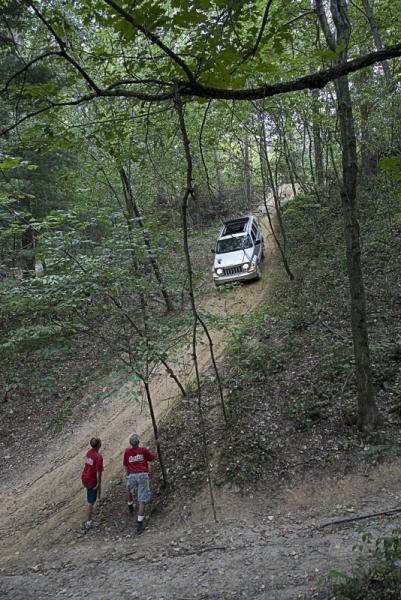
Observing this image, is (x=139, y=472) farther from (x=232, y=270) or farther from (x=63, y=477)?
(x=232, y=270)

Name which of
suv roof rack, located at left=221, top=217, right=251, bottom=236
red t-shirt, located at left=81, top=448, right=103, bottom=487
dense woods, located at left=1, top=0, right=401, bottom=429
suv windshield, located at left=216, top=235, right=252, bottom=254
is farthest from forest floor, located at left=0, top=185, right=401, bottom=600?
suv roof rack, located at left=221, top=217, right=251, bottom=236

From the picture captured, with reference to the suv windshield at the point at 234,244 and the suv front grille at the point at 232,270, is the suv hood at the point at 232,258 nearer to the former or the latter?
the suv front grille at the point at 232,270

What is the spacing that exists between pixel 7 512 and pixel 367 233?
13911 millimetres

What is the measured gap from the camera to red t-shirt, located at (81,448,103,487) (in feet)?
27.8

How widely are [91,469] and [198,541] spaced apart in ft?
8.58

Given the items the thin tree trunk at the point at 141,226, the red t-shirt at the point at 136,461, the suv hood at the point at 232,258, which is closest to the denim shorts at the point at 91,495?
the red t-shirt at the point at 136,461

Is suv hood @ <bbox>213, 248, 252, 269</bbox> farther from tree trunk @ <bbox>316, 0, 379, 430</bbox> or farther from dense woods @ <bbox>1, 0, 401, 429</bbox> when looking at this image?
tree trunk @ <bbox>316, 0, 379, 430</bbox>

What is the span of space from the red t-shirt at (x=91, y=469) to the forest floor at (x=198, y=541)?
2.97 ft

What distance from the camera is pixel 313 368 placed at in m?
9.96

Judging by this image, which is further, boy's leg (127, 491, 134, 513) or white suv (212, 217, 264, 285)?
white suv (212, 217, 264, 285)

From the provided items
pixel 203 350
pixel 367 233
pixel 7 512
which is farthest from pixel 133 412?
pixel 367 233

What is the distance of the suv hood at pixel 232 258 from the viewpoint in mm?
16125

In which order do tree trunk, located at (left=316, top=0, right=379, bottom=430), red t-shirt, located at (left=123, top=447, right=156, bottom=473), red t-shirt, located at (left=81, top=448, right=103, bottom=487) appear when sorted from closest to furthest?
tree trunk, located at (left=316, top=0, right=379, bottom=430)
red t-shirt, located at (left=123, top=447, right=156, bottom=473)
red t-shirt, located at (left=81, top=448, right=103, bottom=487)

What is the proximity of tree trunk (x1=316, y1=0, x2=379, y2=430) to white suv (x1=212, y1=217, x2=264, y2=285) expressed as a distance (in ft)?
26.5
